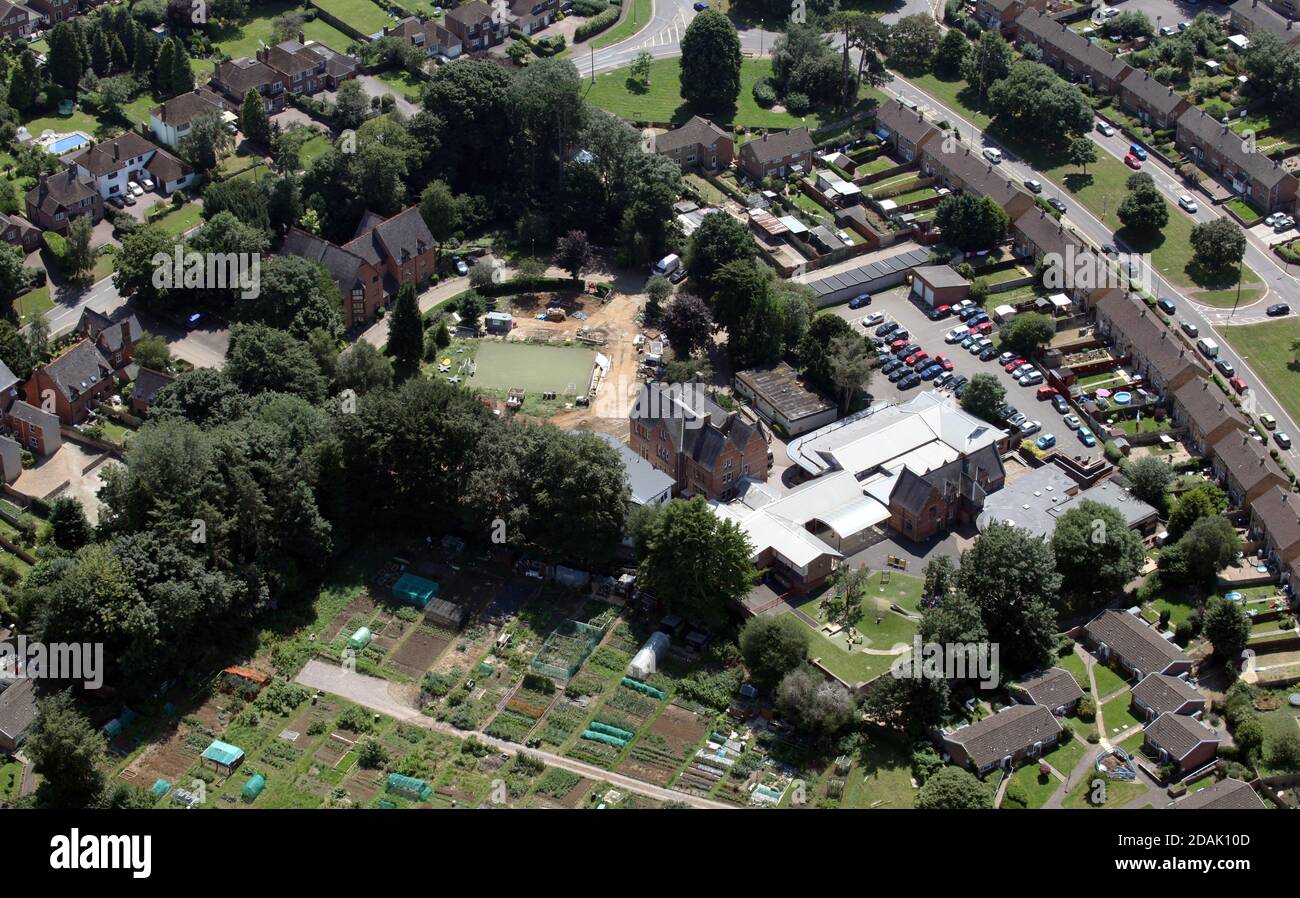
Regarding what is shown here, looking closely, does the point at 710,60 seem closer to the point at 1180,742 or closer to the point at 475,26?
the point at 475,26

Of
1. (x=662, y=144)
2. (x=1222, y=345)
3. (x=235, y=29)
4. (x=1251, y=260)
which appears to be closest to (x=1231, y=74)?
(x=1251, y=260)

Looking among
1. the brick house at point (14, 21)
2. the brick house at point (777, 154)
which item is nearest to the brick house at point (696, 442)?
the brick house at point (777, 154)

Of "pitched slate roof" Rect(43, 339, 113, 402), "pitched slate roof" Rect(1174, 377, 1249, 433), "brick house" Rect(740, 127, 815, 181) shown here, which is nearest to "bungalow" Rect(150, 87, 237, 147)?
"pitched slate roof" Rect(43, 339, 113, 402)

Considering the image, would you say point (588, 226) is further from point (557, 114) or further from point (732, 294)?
point (732, 294)

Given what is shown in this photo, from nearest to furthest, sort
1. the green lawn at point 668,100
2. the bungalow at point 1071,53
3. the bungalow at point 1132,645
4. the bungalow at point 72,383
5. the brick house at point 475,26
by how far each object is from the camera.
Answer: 1. the bungalow at point 1132,645
2. the bungalow at point 72,383
3. the green lawn at point 668,100
4. the bungalow at point 1071,53
5. the brick house at point 475,26

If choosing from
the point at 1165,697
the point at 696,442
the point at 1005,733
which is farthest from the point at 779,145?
the point at 1005,733

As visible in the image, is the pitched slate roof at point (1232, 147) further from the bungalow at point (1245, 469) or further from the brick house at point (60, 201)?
the brick house at point (60, 201)

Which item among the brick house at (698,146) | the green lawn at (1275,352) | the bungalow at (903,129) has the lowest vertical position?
the brick house at (698,146)

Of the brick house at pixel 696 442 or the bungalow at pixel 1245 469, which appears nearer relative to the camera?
the bungalow at pixel 1245 469
